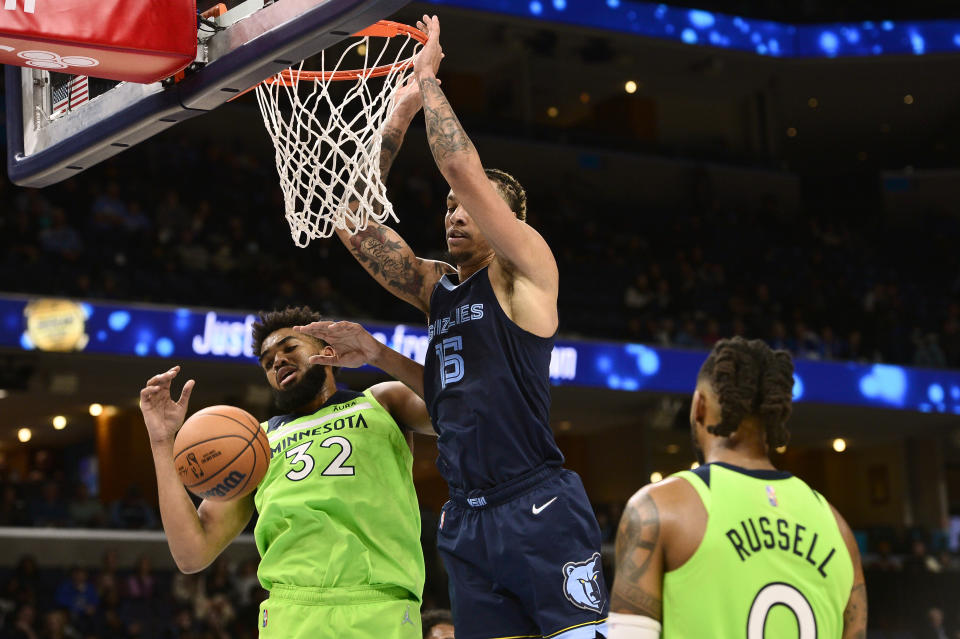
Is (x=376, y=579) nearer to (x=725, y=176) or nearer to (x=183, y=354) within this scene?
(x=183, y=354)

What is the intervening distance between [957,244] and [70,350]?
1512 centimetres

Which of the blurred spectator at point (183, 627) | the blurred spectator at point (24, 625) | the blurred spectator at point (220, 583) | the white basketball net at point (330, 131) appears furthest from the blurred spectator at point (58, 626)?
the white basketball net at point (330, 131)

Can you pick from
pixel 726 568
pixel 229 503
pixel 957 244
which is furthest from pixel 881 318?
pixel 726 568

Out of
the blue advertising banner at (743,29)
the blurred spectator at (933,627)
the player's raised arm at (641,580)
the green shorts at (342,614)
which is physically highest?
the blue advertising banner at (743,29)

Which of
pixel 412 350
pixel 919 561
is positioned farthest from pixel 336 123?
pixel 919 561

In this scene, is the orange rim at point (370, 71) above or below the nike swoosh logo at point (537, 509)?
above

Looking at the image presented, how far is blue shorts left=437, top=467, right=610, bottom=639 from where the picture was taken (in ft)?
10.2

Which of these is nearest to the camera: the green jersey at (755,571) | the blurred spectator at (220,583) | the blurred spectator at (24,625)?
the green jersey at (755,571)

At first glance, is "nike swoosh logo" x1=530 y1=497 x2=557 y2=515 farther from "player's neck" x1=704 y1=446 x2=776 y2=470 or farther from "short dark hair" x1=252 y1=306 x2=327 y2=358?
"short dark hair" x1=252 y1=306 x2=327 y2=358

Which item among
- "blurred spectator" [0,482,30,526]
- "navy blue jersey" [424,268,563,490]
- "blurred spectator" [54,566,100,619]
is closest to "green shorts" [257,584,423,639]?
"navy blue jersey" [424,268,563,490]

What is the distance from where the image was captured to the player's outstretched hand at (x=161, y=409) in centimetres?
371

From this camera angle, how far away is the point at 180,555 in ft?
13.1

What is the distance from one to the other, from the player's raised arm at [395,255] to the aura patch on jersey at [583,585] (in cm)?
103

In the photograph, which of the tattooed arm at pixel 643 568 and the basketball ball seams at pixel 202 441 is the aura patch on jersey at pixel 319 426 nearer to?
the basketball ball seams at pixel 202 441
